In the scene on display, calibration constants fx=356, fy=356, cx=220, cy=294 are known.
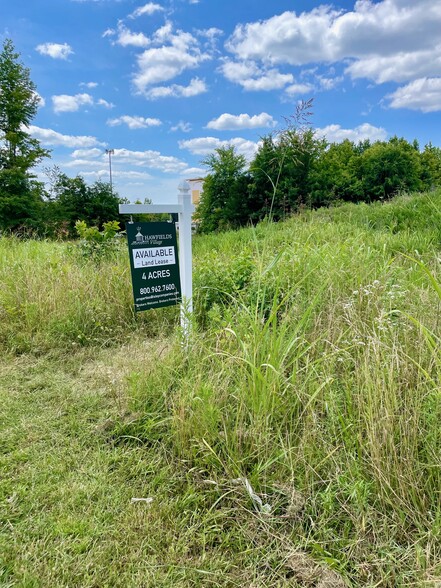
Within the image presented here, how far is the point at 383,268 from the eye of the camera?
104 inches

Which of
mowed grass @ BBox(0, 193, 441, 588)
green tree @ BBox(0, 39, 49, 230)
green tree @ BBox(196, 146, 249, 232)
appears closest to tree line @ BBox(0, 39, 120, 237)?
green tree @ BBox(0, 39, 49, 230)

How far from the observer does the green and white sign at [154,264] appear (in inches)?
98.8

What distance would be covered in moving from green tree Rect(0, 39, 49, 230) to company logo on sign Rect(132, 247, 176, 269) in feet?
63.0

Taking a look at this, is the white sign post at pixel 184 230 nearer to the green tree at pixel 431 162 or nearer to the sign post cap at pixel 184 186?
the sign post cap at pixel 184 186

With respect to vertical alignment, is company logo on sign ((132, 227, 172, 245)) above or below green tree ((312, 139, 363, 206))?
below

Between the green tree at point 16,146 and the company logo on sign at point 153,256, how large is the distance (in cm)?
1920

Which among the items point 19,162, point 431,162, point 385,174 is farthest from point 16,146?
point 431,162

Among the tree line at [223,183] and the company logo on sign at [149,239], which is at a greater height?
the tree line at [223,183]

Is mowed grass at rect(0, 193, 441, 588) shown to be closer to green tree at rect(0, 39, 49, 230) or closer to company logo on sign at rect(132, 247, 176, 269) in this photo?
company logo on sign at rect(132, 247, 176, 269)

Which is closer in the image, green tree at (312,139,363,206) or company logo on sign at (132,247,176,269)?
company logo on sign at (132,247,176,269)

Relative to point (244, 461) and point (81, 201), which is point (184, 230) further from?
point (81, 201)

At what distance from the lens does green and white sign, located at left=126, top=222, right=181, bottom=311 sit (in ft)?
8.23

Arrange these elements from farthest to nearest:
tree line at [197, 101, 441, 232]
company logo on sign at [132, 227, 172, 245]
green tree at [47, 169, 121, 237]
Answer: green tree at [47, 169, 121, 237] → tree line at [197, 101, 441, 232] → company logo on sign at [132, 227, 172, 245]

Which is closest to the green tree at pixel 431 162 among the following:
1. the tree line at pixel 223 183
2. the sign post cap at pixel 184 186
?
the tree line at pixel 223 183
